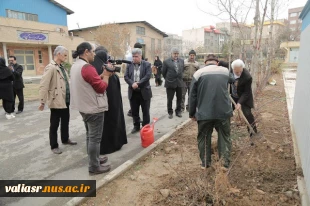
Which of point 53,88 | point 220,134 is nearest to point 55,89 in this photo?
point 53,88

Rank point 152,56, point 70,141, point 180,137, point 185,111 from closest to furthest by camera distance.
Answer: point 70,141
point 180,137
point 185,111
point 152,56

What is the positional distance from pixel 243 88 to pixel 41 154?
150 inches

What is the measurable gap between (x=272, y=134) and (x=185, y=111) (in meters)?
2.81

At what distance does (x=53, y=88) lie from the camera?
4.00 m

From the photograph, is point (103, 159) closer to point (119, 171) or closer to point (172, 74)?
point (119, 171)

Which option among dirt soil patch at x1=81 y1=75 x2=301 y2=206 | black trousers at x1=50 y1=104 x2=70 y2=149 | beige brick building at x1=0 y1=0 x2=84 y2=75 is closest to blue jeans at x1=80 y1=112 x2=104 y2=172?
dirt soil patch at x1=81 y1=75 x2=301 y2=206

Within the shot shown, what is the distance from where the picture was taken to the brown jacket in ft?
12.9

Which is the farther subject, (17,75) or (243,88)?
(17,75)

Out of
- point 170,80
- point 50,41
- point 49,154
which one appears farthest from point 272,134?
point 50,41

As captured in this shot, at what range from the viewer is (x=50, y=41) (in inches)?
957

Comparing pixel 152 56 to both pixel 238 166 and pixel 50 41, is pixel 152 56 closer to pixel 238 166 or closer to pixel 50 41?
pixel 50 41

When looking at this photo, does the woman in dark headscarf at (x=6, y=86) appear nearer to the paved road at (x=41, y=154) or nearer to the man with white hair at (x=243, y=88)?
the paved road at (x=41, y=154)

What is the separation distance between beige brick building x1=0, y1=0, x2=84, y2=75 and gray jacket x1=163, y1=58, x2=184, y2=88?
19885 mm

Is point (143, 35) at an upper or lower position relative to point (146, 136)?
upper
